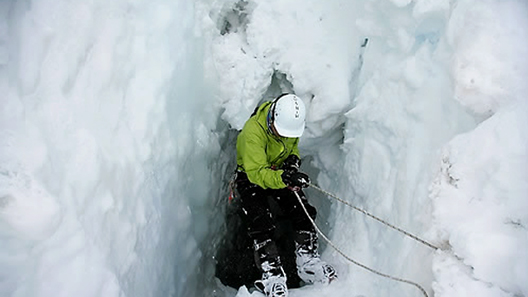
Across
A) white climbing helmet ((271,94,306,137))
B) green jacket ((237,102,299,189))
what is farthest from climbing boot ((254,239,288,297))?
white climbing helmet ((271,94,306,137))

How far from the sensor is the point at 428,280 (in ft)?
10.4

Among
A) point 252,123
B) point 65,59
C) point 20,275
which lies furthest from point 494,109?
point 20,275

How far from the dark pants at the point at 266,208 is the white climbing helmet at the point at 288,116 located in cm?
74

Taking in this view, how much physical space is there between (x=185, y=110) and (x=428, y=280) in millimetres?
2508

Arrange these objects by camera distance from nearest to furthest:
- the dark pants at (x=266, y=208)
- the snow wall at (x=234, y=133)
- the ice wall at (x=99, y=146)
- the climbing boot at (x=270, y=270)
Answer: the ice wall at (x=99, y=146) → the snow wall at (x=234, y=133) → the climbing boot at (x=270, y=270) → the dark pants at (x=266, y=208)

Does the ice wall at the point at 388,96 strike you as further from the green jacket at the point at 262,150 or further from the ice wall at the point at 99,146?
the ice wall at the point at 99,146

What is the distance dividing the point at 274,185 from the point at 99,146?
148cm

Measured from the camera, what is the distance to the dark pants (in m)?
4.34

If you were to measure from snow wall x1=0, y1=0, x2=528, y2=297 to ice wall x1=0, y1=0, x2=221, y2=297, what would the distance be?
1 centimetres

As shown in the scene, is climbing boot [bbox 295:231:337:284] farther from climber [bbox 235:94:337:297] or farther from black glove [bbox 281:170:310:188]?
black glove [bbox 281:170:310:188]

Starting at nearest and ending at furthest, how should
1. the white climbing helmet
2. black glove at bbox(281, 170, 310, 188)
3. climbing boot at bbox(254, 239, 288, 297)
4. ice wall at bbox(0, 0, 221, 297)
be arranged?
ice wall at bbox(0, 0, 221, 297), black glove at bbox(281, 170, 310, 188), the white climbing helmet, climbing boot at bbox(254, 239, 288, 297)

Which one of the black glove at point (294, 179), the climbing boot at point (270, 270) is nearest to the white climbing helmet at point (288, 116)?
the black glove at point (294, 179)

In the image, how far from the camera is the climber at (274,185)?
3.94m

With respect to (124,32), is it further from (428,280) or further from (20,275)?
(428,280)
